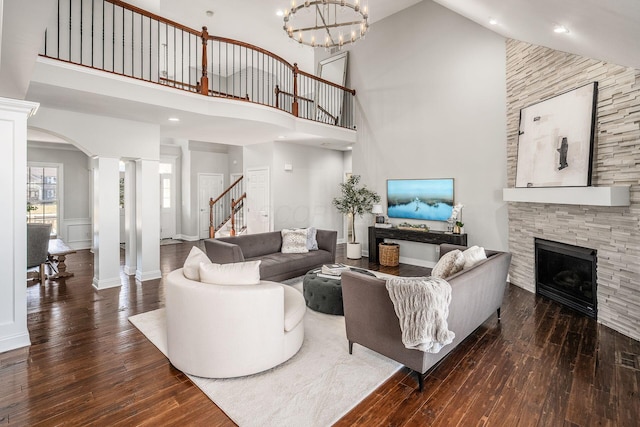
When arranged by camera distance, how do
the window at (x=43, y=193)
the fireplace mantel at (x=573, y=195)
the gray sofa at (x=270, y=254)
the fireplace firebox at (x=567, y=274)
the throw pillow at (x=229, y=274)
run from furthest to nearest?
1. the window at (x=43, y=193)
2. the gray sofa at (x=270, y=254)
3. the fireplace firebox at (x=567, y=274)
4. the fireplace mantel at (x=573, y=195)
5. the throw pillow at (x=229, y=274)

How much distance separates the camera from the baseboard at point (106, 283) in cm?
473

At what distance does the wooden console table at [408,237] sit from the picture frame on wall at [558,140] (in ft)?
4.31

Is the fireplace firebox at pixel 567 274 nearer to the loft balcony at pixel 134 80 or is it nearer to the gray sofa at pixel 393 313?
the gray sofa at pixel 393 313

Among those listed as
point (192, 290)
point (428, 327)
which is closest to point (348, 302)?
point (428, 327)

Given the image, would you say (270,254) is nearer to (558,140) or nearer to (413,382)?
(413,382)

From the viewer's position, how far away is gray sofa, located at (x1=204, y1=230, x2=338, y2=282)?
4.46 metres

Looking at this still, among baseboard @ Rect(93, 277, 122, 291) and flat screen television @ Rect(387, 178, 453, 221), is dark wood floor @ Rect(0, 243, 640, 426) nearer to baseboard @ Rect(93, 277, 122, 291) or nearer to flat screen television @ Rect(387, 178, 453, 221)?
baseboard @ Rect(93, 277, 122, 291)

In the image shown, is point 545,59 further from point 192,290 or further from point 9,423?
point 9,423

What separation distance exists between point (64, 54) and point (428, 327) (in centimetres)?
559

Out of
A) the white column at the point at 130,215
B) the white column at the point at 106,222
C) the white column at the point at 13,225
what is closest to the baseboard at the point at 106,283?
the white column at the point at 106,222

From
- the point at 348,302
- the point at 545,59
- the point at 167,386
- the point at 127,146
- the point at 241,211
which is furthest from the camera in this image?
the point at 241,211

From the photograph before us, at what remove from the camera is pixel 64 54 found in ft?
14.2

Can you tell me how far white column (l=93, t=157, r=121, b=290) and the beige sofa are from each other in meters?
3.03

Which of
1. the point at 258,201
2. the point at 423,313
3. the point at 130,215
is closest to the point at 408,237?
the point at 258,201
